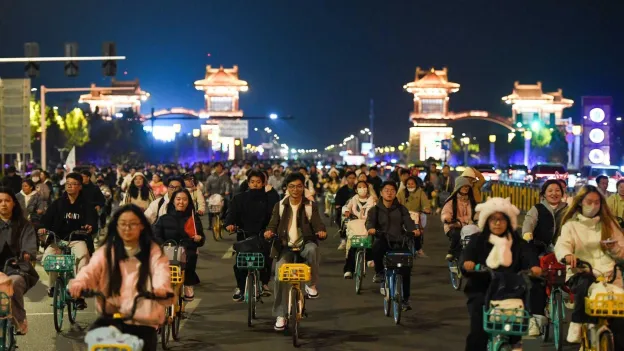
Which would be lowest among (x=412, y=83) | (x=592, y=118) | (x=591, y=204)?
(x=591, y=204)

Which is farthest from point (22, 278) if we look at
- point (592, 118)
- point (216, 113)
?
point (216, 113)

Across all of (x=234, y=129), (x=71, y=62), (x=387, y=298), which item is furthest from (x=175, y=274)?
(x=234, y=129)

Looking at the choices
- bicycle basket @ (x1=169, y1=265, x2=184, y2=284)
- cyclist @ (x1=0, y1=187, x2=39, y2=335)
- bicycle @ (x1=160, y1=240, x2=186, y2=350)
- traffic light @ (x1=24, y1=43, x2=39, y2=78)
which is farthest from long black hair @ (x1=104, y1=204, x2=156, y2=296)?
traffic light @ (x1=24, y1=43, x2=39, y2=78)

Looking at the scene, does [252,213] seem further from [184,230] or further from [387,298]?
[387,298]

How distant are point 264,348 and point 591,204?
11.3 feet

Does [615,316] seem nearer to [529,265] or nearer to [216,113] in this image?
[529,265]

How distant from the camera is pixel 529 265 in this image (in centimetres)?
746

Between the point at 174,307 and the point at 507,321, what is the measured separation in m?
4.22

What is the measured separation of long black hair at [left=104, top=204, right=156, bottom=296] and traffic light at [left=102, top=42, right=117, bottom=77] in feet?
58.8

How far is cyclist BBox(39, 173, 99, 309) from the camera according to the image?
1179cm

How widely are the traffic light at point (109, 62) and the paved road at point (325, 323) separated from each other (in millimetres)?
9010

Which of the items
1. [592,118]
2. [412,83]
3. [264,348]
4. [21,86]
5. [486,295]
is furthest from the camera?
[412,83]

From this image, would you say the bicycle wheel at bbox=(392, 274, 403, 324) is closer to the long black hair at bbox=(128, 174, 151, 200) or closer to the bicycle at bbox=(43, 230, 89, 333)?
the bicycle at bbox=(43, 230, 89, 333)

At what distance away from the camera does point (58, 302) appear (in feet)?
35.0
